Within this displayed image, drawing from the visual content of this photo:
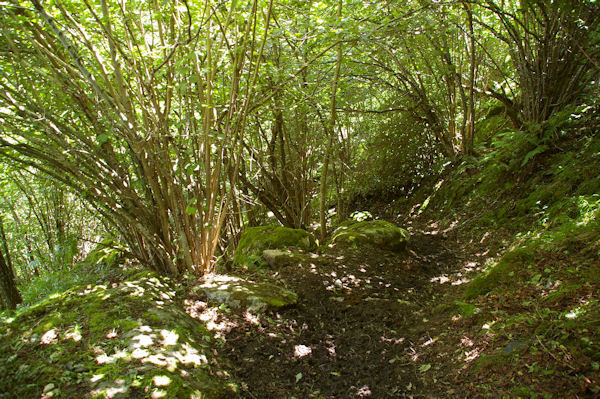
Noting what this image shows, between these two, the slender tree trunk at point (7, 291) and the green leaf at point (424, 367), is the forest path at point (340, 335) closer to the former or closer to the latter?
the green leaf at point (424, 367)

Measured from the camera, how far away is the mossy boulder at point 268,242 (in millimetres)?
5508

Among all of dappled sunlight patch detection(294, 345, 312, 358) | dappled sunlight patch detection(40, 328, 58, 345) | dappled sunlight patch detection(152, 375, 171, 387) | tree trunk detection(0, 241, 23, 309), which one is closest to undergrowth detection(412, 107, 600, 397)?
dappled sunlight patch detection(294, 345, 312, 358)

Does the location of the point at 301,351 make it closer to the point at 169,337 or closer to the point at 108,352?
the point at 169,337

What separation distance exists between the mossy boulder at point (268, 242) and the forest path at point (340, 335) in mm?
709

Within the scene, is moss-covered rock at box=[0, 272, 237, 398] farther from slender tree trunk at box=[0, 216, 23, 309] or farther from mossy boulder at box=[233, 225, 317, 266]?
slender tree trunk at box=[0, 216, 23, 309]

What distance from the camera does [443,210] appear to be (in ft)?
24.6

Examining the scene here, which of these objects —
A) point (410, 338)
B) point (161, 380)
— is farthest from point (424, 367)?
point (161, 380)

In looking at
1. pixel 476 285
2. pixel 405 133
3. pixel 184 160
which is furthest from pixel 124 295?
pixel 405 133

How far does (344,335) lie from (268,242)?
238 cm

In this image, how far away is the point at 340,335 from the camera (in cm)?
352

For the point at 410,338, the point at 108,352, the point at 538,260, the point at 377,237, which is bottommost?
the point at 410,338

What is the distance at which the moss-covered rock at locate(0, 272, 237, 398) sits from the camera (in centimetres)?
212

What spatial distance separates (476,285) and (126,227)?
4702 mm

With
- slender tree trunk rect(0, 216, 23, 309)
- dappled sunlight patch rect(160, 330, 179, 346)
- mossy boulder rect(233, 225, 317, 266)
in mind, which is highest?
dappled sunlight patch rect(160, 330, 179, 346)
